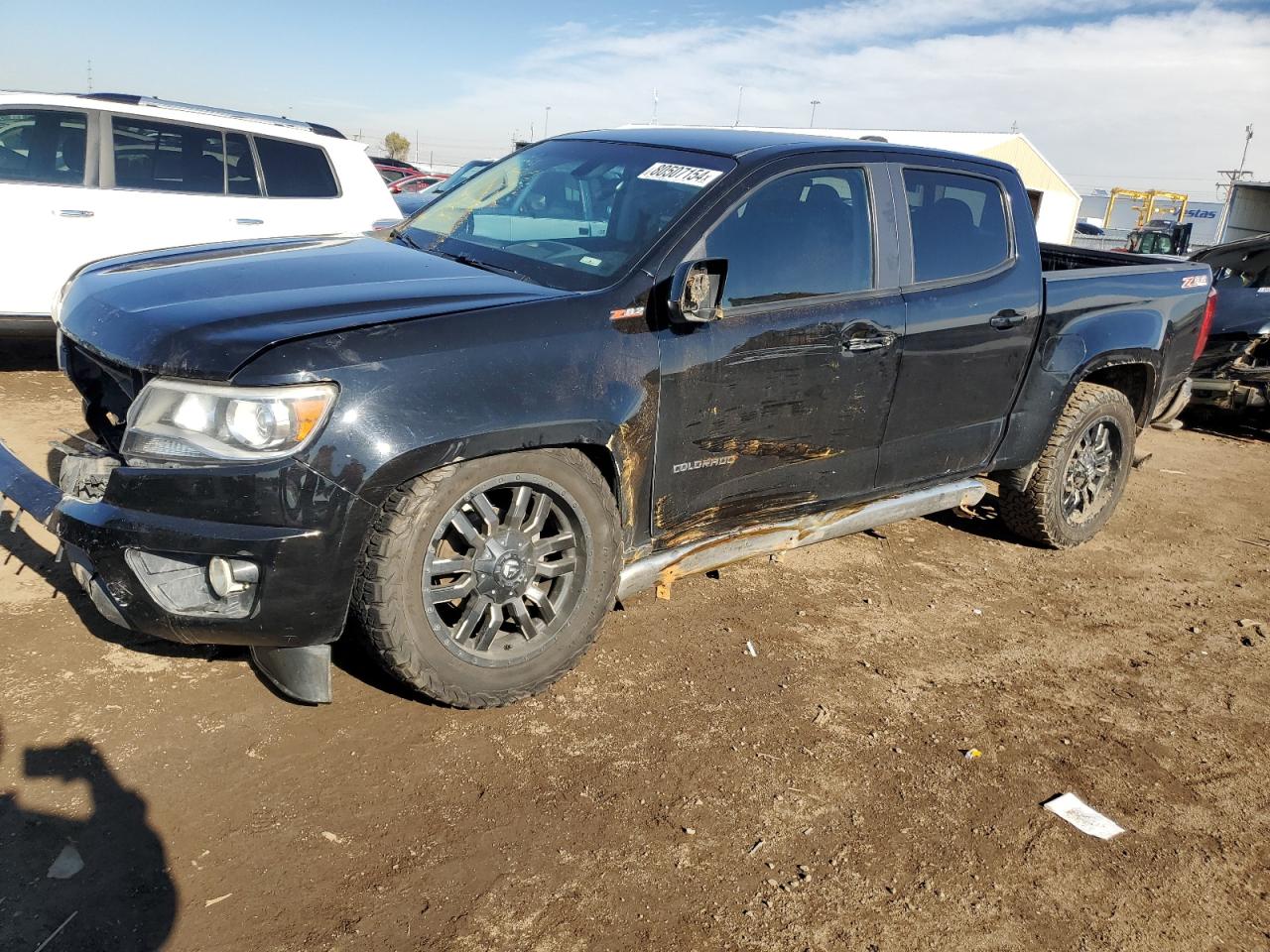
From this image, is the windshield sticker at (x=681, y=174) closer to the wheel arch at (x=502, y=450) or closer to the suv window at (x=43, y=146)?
the wheel arch at (x=502, y=450)

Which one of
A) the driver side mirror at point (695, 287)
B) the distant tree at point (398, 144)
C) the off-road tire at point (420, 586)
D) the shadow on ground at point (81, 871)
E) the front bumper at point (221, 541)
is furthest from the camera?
the distant tree at point (398, 144)

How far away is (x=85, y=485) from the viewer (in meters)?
2.76

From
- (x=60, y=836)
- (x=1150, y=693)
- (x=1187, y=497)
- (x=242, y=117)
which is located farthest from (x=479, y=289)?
(x=1187, y=497)

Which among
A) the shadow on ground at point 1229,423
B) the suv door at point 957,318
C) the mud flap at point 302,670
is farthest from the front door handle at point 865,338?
the shadow on ground at point 1229,423

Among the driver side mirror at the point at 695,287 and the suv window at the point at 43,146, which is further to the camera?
the suv window at the point at 43,146

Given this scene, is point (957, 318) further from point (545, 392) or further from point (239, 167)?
point (239, 167)

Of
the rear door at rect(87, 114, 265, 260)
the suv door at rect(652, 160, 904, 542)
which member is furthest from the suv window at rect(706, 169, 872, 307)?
→ the rear door at rect(87, 114, 265, 260)

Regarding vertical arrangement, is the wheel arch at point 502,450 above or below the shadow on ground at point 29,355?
above

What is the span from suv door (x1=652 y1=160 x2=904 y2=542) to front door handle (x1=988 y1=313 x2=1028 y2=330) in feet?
2.07

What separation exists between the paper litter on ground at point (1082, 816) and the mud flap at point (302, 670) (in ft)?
7.37

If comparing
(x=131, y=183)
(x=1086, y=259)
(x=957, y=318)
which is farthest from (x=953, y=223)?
(x=131, y=183)

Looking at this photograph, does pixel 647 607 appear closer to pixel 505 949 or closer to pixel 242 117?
pixel 505 949

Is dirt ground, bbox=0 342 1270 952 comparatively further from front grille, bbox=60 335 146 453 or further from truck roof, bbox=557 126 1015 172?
truck roof, bbox=557 126 1015 172

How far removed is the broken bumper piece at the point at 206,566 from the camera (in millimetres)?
2578
